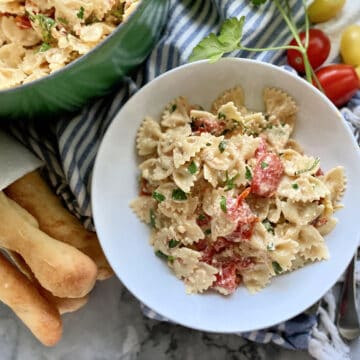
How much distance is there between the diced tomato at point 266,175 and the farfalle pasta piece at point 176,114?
26 centimetres

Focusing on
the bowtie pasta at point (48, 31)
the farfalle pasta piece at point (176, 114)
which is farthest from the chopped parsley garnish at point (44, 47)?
the farfalle pasta piece at point (176, 114)

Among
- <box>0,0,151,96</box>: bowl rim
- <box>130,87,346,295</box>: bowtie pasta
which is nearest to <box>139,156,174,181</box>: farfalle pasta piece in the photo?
<box>130,87,346,295</box>: bowtie pasta

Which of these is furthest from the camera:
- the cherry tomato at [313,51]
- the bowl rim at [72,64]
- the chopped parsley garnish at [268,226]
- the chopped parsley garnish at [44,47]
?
the cherry tomato at [313,51]

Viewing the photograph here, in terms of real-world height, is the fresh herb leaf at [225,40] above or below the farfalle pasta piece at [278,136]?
above

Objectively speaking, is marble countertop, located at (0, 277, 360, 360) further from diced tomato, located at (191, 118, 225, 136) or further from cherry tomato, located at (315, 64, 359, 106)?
cherry tomato, located at (315, 64, 359, 106)

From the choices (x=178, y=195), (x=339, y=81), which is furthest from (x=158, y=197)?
(x=339, y=81)

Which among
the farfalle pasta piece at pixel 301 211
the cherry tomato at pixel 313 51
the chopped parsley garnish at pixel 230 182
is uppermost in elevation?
the cherry tomato at pixel 313 51

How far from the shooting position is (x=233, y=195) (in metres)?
1.86

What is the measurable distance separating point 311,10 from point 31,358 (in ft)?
4.76

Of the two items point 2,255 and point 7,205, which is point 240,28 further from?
point 2,255

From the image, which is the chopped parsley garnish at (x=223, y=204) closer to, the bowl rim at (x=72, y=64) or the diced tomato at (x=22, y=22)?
the bowl rim at (x=72, y=64)

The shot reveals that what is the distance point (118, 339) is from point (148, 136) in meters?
0.68

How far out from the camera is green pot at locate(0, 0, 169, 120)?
1620mm

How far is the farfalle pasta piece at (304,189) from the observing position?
1861 mm
